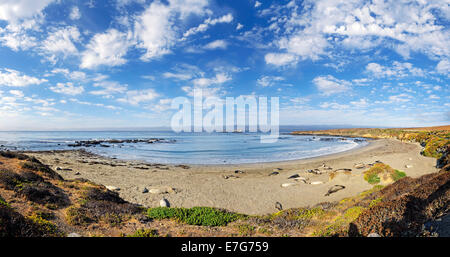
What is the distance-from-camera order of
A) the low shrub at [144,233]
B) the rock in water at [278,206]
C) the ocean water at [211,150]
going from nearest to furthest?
the low shrub at [144,233]
the rock in water at [278,206]
the ocean water at [211,150]

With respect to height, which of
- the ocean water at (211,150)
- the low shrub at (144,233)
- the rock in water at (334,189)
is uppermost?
the low shrub at (144,233)

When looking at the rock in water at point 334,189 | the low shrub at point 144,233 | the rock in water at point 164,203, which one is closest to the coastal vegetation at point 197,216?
the low shrub at point 144,233

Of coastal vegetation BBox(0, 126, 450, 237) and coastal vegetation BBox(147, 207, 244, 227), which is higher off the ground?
coastal vegetation BBox(0, 126, 450, 237)

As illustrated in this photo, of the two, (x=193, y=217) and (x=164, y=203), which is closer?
(x=193, y=217)

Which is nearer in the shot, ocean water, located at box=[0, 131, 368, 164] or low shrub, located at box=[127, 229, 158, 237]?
low shrub, located at box=[127, 229, 158, 237]

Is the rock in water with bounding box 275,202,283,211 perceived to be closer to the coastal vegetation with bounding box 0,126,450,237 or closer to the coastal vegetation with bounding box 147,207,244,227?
the coastal vegetation with bounding box 0,126,450,237

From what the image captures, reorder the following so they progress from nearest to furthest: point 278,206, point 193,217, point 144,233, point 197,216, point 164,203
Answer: point 144,233 < point 193,217 < point 197,216 < point 278,206 < point 164,203

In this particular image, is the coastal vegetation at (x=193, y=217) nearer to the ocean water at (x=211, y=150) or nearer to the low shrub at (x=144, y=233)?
the low shrub at (x=144, y=233)

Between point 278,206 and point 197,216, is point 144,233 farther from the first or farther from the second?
point 278,206

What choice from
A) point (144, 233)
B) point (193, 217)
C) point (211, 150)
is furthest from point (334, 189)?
point (211, 150)

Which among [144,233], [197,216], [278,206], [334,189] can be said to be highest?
[144,233]

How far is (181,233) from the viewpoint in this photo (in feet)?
22.0

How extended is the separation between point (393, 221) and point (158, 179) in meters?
16.3

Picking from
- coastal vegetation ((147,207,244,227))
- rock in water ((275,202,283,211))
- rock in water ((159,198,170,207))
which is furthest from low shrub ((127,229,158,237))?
rock in water ((275,202,283,211))
